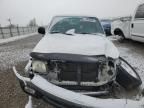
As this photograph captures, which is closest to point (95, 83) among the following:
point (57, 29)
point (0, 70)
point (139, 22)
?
point (57, 29)

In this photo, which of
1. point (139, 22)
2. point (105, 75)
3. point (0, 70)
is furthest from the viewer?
point (139, 22)

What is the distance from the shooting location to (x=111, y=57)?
3.05 metres

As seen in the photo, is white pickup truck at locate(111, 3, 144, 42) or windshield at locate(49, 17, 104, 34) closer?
windshield at locate(49, 17, 104, 34)

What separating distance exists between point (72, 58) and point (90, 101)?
2.69 ft

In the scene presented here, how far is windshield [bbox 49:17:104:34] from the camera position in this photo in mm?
4746

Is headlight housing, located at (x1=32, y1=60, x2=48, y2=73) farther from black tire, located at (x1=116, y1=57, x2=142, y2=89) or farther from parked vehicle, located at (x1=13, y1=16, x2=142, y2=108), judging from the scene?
black tire, located at (x1=116, y1=57, x2=142, y2=89)

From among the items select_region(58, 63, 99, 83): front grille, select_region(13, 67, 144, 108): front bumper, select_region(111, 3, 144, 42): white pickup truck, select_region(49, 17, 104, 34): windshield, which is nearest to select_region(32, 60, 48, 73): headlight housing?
select_region(58, 63, 99, 83): front grille

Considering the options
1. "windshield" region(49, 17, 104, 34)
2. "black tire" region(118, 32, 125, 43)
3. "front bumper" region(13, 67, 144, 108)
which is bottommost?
"black tire" region(118, 32, 125, 43)

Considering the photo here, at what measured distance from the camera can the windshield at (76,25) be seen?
4.75 m

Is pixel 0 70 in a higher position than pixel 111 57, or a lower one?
lower

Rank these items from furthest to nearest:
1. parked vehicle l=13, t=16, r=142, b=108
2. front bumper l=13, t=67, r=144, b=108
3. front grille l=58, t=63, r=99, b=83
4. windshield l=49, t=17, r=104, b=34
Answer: windshield l=49, t=17, r=104, b=34, front grille l=58, t=63, r=99, b=83, parked vehicle l=13, t=16, r=142, b=108, front bumper l=13, t=67, r=144, b=108

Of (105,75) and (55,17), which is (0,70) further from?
(105,75)

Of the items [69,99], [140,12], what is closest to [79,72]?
[69,99]

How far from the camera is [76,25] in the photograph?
4.90 meters
